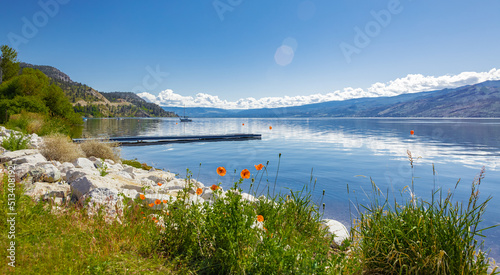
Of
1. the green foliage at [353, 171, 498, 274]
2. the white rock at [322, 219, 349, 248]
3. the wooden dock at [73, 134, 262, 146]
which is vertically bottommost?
the white rock at [322, 219, 349, 248]

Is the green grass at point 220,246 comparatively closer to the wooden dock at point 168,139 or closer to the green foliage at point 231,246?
the green foliage at point 231,246

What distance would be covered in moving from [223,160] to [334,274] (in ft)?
51.4

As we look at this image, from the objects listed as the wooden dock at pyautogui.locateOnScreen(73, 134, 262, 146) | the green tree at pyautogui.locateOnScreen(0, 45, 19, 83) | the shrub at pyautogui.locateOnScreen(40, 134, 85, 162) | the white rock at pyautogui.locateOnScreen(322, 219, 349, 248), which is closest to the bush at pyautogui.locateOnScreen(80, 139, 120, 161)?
the shrub at pyautogui.locateOnScreen(40, 134, 85, 162)

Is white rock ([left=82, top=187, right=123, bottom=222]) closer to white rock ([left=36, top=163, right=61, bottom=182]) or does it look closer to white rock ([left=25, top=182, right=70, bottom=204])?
white rock ([left=25, top=182, right=70, bottom=204])

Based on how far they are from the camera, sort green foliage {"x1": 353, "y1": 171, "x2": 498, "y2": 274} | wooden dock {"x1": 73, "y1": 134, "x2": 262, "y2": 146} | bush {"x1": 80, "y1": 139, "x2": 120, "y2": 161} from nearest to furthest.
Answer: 1. green foliage {"x1": 353, "y1": 171, "x2": 498, "y2": 274}
2. bush {"x1": 80, "y1": 139, "x2": 120, "y2": 161}
3. wooden dock {"x1": 73, "y1": 134, "x2": 262, "y2": 146}

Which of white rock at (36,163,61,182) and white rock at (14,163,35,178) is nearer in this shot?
white rock at (14,163,35,178)

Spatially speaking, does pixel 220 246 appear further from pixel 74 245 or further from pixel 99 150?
pixel 99 150

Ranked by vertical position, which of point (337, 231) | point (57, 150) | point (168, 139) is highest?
point (57, 150)

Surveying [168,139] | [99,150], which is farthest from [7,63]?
[99,150]

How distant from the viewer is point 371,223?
11.5 feet

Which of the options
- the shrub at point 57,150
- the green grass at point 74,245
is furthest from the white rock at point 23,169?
the shrub at point 57,150

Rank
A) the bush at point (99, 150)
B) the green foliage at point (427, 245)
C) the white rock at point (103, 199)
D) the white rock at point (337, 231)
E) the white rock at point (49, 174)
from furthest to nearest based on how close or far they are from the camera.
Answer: the bush at point (99, 150) → the white rock at point (49, 174) → the white rock at point (337, 231) → the white rock at point (103, 199) → the green foliage at point (427, 245)

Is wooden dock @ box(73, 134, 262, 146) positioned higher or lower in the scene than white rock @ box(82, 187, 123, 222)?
lower

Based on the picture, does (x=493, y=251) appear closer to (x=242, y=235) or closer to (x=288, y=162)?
(x=242, y=235)
